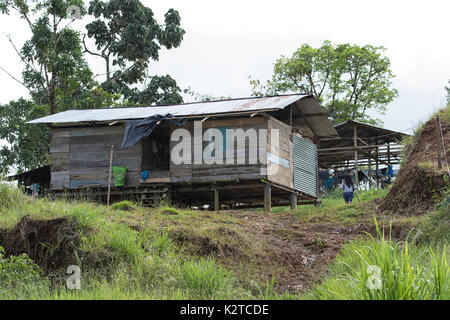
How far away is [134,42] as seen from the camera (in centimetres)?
2752

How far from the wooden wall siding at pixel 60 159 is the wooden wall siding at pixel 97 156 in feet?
0.53

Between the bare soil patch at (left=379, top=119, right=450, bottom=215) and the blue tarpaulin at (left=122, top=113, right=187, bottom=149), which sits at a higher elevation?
the blue tarpaulin at (left=122, top=113, right=187, bottom=149)

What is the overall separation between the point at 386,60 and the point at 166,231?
24.8m

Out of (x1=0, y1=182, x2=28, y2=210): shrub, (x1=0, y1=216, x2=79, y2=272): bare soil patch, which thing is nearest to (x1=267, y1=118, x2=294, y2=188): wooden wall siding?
(x1=0, y1=182, x2=28, y2=210): shrub

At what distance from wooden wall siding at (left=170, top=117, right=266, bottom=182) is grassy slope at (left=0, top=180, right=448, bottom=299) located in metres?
5.07

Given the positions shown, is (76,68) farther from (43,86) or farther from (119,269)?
(119,269)

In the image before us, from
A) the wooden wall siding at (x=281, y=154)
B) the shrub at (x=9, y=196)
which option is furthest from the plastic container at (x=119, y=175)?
the shrub at (x=9, y=196)

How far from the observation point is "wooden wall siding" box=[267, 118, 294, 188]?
18.4 meters

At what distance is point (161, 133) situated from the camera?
2067cm

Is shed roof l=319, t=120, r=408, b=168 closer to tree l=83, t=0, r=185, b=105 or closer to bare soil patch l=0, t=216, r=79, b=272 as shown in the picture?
tree l=83, t=0, r=185, b=105

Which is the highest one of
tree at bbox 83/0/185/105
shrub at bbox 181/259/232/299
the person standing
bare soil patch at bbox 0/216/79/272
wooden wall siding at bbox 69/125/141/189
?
tree at bbox 83/0/185/105

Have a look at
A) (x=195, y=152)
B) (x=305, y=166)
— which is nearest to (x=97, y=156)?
(x=195, y=152)

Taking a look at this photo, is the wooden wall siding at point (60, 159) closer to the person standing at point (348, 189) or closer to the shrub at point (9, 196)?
the shrub at point (9, 196)

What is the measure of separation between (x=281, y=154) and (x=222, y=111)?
94.4 inches
